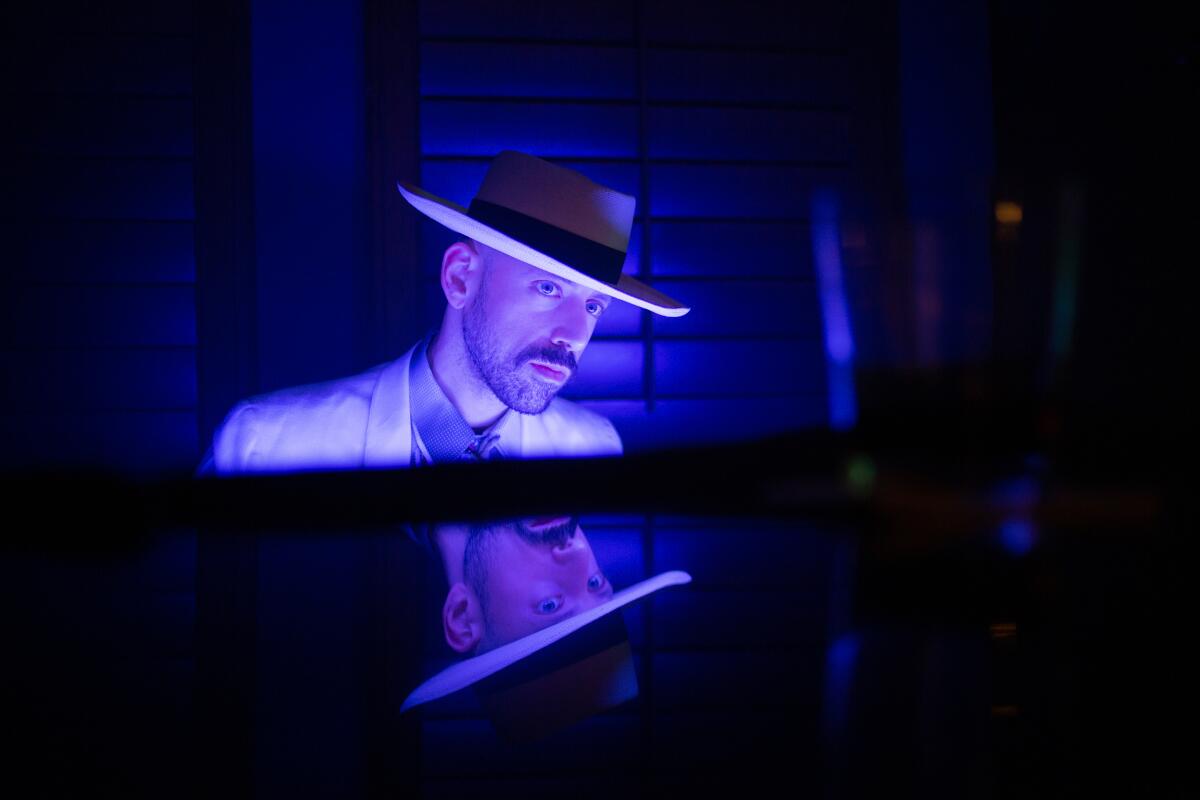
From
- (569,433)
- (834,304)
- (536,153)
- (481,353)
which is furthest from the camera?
(536,153)

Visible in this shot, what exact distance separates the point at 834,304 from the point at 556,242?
668 millimetres

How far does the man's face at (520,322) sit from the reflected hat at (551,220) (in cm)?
4

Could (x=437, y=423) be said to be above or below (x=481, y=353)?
below

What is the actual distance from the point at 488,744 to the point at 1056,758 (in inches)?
4.3

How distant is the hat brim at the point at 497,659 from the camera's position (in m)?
0.18

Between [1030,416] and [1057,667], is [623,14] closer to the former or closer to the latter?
[1030,416]

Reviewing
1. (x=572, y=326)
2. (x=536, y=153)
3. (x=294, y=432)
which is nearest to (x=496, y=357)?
(x=572, y=326)

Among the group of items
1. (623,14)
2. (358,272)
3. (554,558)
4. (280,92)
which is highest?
(623,14)

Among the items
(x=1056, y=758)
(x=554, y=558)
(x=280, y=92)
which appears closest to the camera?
(x=1056, y=758)

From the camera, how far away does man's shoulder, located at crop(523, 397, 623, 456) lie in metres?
1.33

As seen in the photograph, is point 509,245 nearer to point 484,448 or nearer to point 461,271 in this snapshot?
point 461,271

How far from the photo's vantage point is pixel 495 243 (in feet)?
3.86

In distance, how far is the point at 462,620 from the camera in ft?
0.77

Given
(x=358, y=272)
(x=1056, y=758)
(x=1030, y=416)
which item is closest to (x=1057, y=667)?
(x=1056, y=758)
